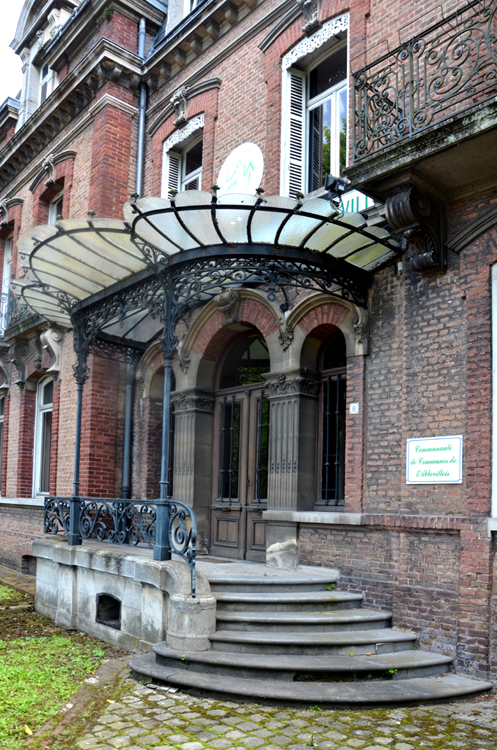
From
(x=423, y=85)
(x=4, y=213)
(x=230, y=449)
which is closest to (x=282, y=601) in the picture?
(x=230, y=449)

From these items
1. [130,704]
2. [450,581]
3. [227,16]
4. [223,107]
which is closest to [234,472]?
[450,581]

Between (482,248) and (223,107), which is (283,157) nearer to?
(223,107)

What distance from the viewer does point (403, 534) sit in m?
7.05

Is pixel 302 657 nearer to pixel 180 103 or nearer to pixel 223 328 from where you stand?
pixel 223 328

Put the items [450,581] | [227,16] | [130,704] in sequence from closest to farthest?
[130,704] < [450,581] < [227,16]

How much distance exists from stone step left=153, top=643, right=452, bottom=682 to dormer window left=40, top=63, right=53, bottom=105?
44.2 ft

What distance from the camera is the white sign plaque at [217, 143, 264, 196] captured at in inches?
387

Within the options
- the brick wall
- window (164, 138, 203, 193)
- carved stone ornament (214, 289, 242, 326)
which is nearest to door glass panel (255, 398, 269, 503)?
carved stone ornament (214, 289, 242, 326)

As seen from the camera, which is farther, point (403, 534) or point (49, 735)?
point (403, 534)

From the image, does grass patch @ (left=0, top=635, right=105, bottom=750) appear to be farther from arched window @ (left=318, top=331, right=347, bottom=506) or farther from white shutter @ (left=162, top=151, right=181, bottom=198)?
white shutter @ (left=162, top=151, right=181, bottom=198)

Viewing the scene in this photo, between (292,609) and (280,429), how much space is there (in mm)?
2492

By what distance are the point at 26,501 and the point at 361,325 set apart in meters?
8.93

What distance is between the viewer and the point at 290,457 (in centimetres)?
862

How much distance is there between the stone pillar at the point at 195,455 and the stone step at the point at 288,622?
3.46 metres
